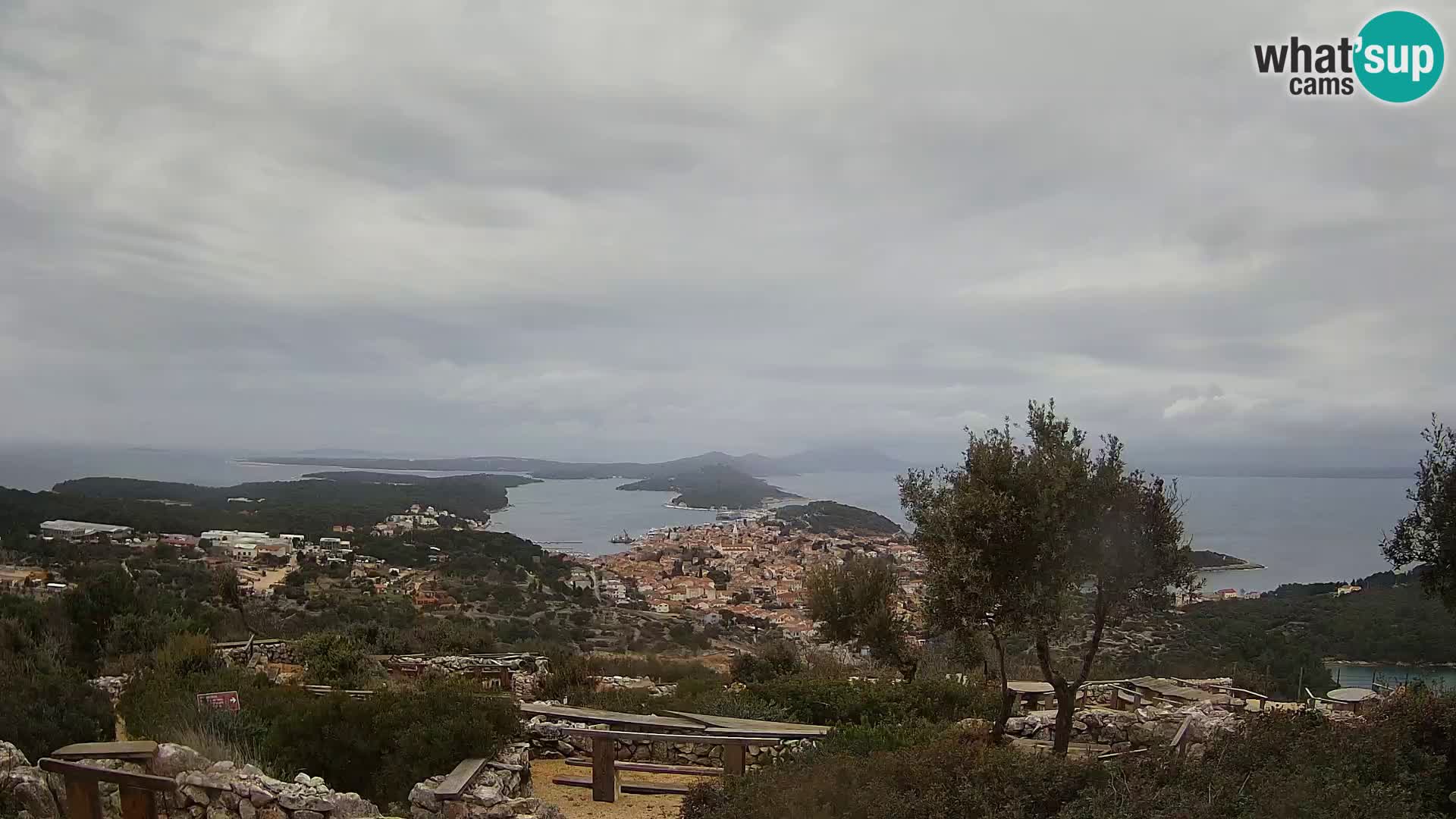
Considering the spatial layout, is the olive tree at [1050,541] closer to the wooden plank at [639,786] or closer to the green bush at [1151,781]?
the green bush at [1151,781]

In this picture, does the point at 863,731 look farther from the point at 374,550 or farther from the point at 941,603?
the point at 374,550

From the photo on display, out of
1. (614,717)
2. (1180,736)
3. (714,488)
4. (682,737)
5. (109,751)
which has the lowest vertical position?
(714,488)

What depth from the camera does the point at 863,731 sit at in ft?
25.1

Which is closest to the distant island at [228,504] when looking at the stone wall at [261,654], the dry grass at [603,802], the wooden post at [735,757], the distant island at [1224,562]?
the stone wall at [261,654]

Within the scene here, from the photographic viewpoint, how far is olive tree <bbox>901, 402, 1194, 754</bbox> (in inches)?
302

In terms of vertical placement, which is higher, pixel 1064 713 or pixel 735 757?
pixel 1064 713

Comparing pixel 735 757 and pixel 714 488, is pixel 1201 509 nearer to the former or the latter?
pixel 735 757

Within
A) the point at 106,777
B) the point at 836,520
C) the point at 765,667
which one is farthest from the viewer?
the point at 836,520

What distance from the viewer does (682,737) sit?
7.57 meters

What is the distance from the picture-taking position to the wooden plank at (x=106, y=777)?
5273 mm

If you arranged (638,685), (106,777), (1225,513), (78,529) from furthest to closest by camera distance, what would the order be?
(1225,513), (78,529), (638,685), (106,777)

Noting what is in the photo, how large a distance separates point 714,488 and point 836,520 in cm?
4077

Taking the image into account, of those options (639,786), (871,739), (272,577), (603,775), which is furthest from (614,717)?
(272,577)

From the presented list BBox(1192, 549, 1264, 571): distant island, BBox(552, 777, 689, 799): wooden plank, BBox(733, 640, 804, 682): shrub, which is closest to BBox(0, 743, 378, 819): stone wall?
BBox(552, 777, 689, 799): wooden plank
